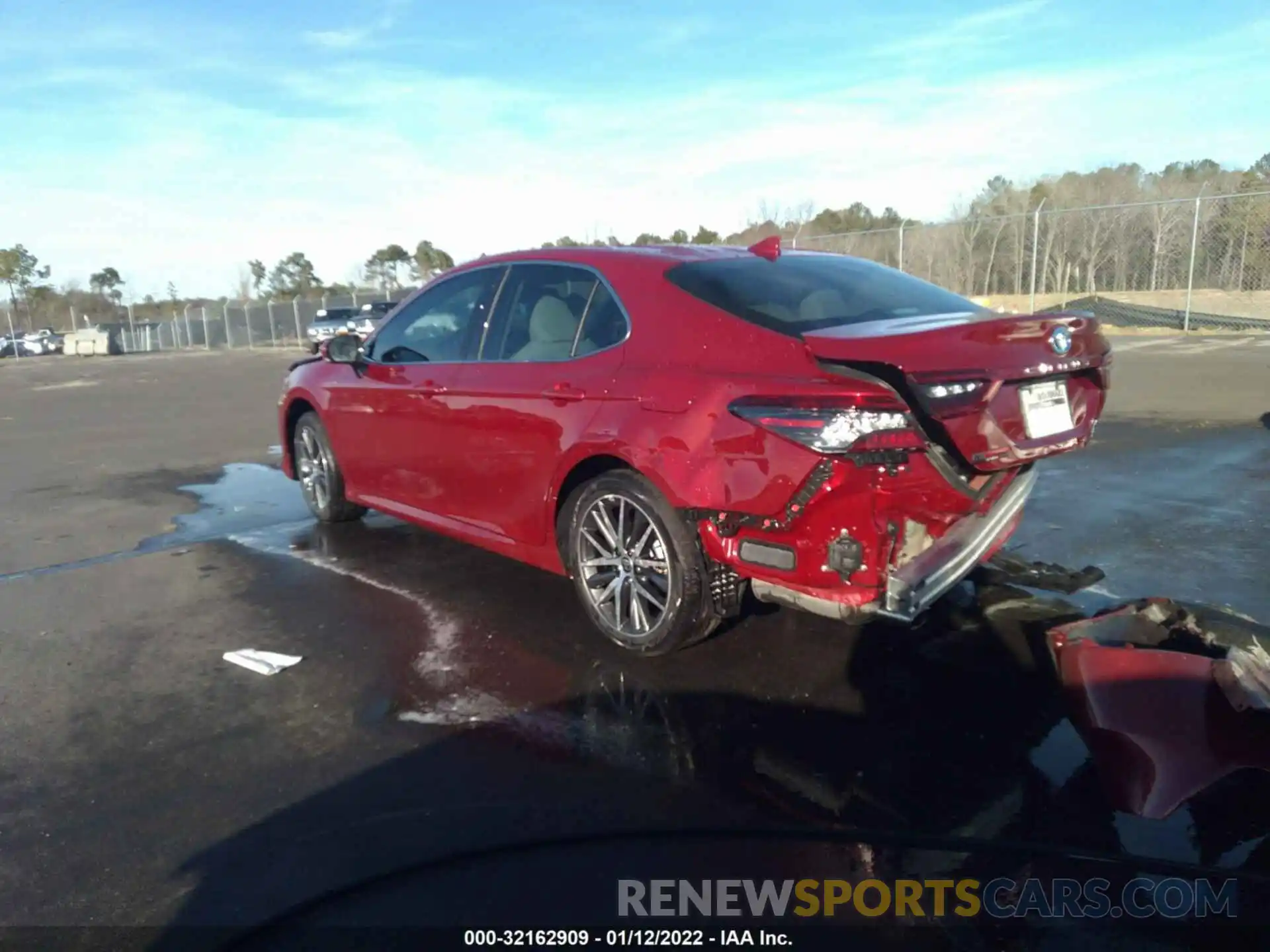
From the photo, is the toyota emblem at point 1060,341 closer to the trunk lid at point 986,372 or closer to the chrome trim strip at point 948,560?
the trunk lid at point 986,372

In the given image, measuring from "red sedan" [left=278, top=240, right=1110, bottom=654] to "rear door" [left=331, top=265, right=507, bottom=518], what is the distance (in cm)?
3

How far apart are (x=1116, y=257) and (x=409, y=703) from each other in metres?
21.4

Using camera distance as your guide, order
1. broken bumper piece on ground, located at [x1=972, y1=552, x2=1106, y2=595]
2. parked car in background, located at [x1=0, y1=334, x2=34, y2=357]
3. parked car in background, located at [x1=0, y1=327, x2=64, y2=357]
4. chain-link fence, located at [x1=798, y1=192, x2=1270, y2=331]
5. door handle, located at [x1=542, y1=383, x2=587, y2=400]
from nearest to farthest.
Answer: door handle, located at [x1=542, y1=383, x2=587, y2=400]
broken bumper piece on ground, located at [x1=972, y1=552, x2=1106, y2=595]
chain-link fence, located at [x1=798, y1=192, x2=1270, y2=331]
parked car in background, located at [x1=0, y1=334, x2=34, y2=357]
parked car in background, located at [x1=0, y1=327, x2=64, y2=357]

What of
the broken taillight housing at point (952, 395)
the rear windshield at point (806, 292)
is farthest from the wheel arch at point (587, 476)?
A: the broken taillight housing at point (952, 395)

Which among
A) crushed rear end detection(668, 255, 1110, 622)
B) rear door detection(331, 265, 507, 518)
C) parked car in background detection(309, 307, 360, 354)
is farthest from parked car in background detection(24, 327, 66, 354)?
crushed rear end detection(668, 255, 1110, 622)

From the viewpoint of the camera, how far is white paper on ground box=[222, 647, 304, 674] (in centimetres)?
414

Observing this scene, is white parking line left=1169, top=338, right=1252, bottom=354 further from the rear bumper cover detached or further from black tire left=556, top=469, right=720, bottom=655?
black tire left=556, top=469, right=720, bottom=655

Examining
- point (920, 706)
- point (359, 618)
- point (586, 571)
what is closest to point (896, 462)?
point (920, 706)

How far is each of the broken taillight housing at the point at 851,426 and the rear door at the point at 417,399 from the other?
2120 mm

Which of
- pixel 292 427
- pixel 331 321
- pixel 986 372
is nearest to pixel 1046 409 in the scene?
pixel 986 372

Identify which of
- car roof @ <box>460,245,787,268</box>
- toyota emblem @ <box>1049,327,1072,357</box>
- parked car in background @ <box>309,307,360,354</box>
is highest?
car roof @ <box>460,245,787,268</box>

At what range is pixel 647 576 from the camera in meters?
3.93

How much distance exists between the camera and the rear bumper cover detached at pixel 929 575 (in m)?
3.33

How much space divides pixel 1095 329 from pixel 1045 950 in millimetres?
2411
